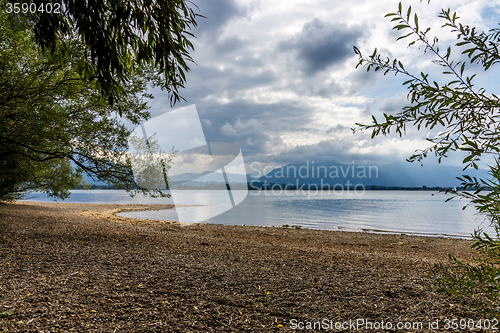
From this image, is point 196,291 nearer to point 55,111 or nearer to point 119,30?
point 119,30

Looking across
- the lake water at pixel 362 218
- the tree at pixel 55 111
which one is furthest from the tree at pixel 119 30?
the lake water at pixel 362 218

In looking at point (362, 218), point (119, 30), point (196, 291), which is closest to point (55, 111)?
point (119, 30)

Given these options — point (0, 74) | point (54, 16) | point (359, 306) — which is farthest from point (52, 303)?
point (0, 74)

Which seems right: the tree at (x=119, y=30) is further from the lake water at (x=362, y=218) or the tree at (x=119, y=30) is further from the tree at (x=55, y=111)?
the lake water at (x=362, y=218)

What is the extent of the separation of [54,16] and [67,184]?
47.6ft

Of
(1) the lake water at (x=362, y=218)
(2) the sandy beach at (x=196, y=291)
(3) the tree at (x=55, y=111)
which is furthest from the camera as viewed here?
(1) the lake water at (x=362, y=218)

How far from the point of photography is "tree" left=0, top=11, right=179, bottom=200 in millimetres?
7188

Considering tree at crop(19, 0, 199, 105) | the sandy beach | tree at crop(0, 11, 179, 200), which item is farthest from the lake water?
tree at crop(0, 11, 179, 200)

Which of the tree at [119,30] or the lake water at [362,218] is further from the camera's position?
the lake water at [362,218]

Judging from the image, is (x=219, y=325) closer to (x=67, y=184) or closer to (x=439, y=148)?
(x=439, y=148)

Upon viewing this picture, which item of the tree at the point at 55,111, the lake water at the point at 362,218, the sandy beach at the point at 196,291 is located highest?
the tree at the point at 55,111

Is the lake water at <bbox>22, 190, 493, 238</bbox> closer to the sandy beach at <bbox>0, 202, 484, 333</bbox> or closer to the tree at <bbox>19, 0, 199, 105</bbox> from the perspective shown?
the sandy beach at <bbox>0, 202, 484, 333</bbox>

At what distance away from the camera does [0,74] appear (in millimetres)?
7145

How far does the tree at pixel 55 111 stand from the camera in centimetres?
719
